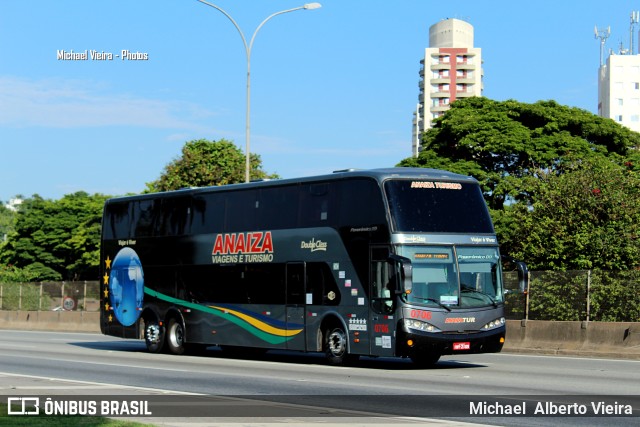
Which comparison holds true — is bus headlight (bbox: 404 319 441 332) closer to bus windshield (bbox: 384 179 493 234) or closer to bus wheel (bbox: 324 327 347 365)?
bus windshield (bbox: 384 179 493 234)

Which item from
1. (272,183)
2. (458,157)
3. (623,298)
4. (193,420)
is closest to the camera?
(193,420)

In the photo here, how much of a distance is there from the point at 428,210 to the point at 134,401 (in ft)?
29.2

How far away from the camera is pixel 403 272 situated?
795 inches

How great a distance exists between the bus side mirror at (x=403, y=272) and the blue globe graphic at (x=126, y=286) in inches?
398

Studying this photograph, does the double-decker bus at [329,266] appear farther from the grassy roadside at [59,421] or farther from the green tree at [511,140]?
the green tree at [511,140]

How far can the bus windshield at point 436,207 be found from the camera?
2122 centimetres

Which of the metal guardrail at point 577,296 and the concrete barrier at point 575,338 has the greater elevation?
the metal guardrail at point 577,296

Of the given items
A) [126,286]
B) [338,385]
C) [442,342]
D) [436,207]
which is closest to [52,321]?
[126,286]

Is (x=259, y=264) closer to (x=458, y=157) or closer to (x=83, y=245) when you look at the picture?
(x=458, y=157)

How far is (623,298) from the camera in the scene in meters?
26.4

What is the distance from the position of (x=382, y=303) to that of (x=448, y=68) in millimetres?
130740

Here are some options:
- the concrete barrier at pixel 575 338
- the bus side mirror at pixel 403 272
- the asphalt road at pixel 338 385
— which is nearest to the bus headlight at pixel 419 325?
the bus side mirror at pixel 403 272

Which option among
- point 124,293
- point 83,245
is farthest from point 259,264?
point 83,245

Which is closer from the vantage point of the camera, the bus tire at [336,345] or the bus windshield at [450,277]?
the bus windshield at [450,277]
